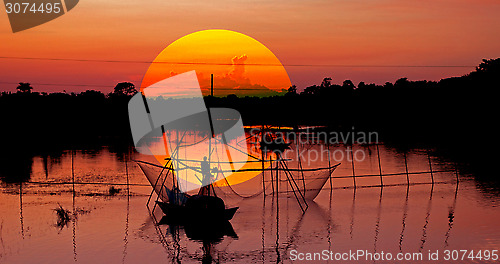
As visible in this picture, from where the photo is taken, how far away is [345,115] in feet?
384

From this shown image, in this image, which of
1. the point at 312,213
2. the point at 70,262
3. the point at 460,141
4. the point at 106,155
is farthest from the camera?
the point at 460,141

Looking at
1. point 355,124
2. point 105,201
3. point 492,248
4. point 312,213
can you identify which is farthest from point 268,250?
point 355,124

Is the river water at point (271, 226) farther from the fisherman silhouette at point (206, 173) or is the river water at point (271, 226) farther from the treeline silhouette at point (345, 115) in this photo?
the treeline silhouette at point (345, 115)

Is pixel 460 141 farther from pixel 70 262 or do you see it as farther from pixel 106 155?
pixel 70 262

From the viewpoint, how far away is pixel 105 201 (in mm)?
30906

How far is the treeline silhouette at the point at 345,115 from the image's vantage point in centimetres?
7888

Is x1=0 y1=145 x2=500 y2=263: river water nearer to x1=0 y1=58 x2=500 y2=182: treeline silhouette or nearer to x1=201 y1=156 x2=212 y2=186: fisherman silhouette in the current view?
x1=201 y1=156 x2=212 y2=186: fisherman silhouette

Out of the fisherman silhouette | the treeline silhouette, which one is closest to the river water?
the fisherman silhouette

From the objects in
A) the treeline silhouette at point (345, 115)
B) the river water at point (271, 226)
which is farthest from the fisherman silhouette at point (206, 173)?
the treeline silhouette at point (345, 115)

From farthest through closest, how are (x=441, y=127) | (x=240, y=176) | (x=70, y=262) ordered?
(x=441, y=127) < (x=240, y=176) < (x=70, y=262)

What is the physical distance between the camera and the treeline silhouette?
7888 centimetres

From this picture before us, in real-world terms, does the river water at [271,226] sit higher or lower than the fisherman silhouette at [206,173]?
lower

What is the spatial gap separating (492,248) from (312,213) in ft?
30.0

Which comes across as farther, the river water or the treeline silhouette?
the treeline silhouette
